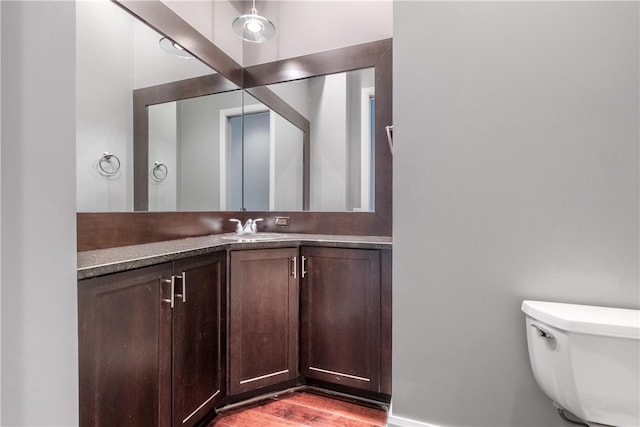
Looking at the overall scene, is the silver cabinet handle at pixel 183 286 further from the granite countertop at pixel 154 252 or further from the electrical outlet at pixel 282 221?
the electrical outlet at pixel 282 221

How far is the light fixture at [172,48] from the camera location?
6.02 ft

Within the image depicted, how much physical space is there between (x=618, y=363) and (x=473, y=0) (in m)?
1.36

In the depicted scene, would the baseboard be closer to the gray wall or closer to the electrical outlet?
the gray wall

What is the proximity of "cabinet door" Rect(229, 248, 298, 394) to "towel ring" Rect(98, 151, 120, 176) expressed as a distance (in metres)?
0.73

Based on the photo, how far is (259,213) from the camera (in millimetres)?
2506

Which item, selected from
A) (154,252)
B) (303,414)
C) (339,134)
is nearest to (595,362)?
(303,414)

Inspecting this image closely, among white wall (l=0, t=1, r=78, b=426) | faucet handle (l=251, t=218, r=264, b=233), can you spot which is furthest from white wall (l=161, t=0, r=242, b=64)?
white wall (l=0, t=1, r=78, b=426)

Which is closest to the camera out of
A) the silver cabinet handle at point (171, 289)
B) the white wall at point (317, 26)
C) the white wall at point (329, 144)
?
the silver cabinet handle at point (171, 289)

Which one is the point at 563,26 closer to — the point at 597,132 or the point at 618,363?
the point at 597,132

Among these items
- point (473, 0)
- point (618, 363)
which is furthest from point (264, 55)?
point (618, 363)

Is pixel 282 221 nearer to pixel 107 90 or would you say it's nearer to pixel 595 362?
pixel 107 90

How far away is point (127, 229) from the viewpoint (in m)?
1.62

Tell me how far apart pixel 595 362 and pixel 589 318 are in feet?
0.41

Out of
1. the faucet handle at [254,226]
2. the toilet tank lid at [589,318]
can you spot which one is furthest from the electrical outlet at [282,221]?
the toilet tank lid at [589,318]
